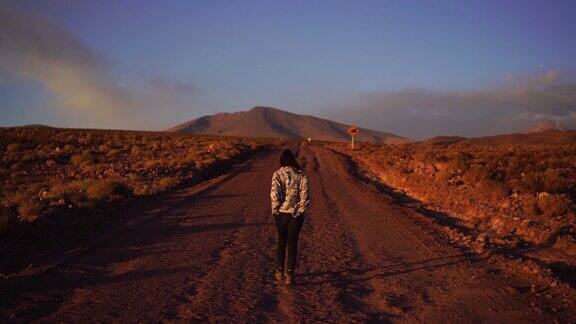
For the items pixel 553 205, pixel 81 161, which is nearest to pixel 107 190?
pixel 553 205

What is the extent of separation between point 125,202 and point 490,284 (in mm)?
11039

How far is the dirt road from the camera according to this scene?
6.84 metres

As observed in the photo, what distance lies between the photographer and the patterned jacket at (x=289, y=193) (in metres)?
8.23

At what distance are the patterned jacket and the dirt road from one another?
3.64 ft

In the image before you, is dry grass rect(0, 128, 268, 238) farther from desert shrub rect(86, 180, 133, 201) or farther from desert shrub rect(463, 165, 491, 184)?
desert shrub rect(463, 165, 491, 184)

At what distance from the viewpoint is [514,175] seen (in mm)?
22609

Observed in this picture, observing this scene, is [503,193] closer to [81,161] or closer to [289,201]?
[289,201]

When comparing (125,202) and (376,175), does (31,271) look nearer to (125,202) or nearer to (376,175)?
(125,202)

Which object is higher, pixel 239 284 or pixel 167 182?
pixel 167 182

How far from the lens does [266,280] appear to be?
8.34 meters

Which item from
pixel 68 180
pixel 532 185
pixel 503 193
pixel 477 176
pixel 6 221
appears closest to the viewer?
pixel 6 221

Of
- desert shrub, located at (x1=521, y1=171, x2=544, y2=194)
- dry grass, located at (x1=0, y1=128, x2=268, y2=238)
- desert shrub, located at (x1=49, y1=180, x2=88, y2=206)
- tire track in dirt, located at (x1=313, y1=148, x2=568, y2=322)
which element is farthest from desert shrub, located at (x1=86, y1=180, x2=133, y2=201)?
desert shrub, located at (x1=521, y1=171, x2=544, y2=194)

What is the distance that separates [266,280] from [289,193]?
1.36 m

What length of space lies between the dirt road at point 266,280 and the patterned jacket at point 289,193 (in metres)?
1.11
